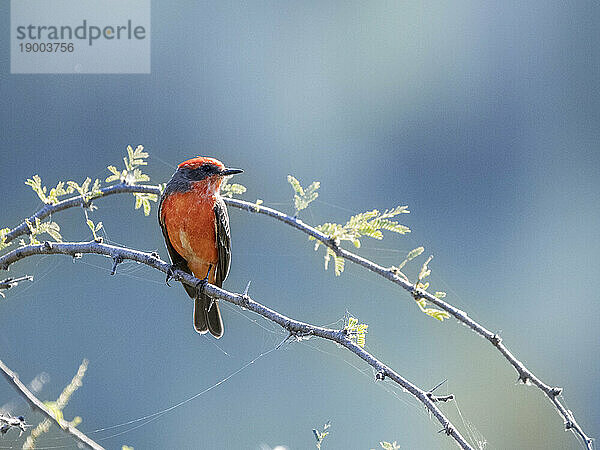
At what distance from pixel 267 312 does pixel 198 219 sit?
175 cm

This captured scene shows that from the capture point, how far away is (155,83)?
19.8 m

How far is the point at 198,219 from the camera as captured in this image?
448 cm

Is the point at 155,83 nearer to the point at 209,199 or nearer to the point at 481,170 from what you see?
the point at 481,170

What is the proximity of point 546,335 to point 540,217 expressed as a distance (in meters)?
4.70

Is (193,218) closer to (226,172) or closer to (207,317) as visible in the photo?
(226,172)

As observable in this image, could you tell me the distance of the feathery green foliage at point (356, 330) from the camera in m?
2.82

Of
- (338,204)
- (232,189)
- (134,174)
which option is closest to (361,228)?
(232,189)

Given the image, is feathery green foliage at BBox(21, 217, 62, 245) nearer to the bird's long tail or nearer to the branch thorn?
the branch thorn

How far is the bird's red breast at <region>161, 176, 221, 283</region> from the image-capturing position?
448 centimetres

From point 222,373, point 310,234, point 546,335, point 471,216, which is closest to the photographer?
point 310,234

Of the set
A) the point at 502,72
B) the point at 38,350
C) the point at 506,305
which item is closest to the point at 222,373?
the point at 38,350

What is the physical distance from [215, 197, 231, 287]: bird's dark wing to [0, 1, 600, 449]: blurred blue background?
2397 millimetres

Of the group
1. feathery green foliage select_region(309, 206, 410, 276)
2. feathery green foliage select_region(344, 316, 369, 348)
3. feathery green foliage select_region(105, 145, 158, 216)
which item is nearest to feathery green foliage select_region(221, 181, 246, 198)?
feathery green foliage select_region(105, 145, 158, 216)

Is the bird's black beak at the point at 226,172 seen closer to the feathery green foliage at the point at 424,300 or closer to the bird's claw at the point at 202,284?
the bird's claw at the point at 202,284
